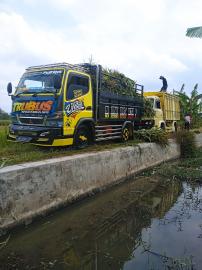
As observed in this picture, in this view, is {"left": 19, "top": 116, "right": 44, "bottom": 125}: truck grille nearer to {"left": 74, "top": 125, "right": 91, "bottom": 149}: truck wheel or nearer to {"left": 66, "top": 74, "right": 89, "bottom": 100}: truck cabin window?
{"left": 66, "top": 74, "right": 89, "bottom": 100}: truck cabin window

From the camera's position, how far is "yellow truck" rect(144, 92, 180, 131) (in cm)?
1647

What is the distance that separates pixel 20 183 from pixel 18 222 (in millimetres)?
676

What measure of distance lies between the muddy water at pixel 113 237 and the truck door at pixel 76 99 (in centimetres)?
230

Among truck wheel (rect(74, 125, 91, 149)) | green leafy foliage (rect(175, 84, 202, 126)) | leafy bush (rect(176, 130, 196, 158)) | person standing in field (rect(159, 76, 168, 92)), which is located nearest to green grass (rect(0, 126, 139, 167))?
truck wheel (rect(74, 125, 91, 149))

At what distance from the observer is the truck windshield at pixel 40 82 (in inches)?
342

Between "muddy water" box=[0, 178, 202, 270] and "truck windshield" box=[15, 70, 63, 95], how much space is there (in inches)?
131

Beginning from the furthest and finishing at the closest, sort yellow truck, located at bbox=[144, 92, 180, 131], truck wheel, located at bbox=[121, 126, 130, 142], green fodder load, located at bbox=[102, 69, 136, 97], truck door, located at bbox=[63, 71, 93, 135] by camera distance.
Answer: yellow truck, located at bbox=[144, 92, 180, 131], truck wheel, located at bbox=[121, 126, 130, 142], green fodder load, located at bbox=[102, 69, 136, 97], truck door, located at bbox=[63, 71, 93, 135]

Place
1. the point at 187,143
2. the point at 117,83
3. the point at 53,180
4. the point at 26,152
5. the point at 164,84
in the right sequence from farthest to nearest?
1. the point at 164,84
2. the point at 187,143
3. the point at 117,83
4. the point at 26,152
5. the point at 53,180

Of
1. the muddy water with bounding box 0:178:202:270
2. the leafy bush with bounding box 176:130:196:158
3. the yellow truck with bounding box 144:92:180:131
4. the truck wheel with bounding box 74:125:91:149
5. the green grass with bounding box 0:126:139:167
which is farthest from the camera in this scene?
the yellow truck with bounding box 144:92:180:131

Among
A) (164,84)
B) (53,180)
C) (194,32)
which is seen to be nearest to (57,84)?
(53,180)

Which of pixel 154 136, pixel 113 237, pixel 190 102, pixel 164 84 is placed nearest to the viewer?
pixel 113 237

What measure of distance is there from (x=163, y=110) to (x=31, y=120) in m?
11.0

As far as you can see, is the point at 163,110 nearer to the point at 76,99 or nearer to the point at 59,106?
the point at 76,99

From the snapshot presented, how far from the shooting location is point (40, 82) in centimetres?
905
